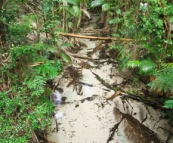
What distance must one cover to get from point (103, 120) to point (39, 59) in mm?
1255

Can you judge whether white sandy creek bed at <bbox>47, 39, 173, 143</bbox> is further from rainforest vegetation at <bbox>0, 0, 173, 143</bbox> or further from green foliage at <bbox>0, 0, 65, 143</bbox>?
green foliage at <bbox>0, 0, 65, 143</bbox>

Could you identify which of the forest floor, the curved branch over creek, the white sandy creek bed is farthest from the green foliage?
the curved branch over creek

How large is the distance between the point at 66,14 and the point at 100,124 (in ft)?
9.28

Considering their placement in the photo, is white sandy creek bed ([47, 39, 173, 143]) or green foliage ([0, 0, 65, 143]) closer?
green foliage ([0, 0, 65, 143])

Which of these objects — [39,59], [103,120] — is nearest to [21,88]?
[39,59]

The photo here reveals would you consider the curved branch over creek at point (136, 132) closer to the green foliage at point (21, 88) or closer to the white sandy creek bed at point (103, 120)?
the white sandy creek bed at point (103, 120)

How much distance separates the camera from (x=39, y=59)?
7.51 feet

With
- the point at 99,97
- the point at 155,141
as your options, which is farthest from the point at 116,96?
the point at 155,141

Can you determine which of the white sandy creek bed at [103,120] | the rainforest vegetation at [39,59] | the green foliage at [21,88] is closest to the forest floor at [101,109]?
the white sandy creek bed at [103,120]

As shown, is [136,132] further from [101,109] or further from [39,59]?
[39,59]

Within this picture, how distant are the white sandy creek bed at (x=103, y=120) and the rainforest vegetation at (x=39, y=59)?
27cm

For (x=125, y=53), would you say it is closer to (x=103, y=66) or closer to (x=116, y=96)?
(x=103, y=66)

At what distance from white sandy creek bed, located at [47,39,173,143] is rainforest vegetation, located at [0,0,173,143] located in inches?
10.8

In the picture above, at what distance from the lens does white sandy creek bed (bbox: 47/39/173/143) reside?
2451mm
